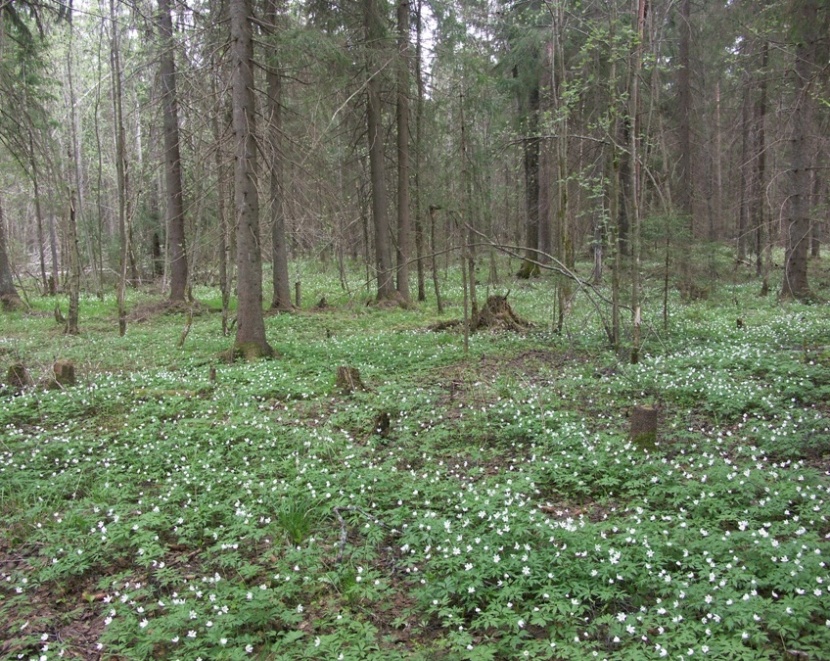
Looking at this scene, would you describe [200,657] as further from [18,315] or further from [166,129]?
[18,315]

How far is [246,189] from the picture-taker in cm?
1057

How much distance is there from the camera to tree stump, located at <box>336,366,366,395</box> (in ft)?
29.6

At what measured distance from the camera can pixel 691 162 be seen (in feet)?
68.3

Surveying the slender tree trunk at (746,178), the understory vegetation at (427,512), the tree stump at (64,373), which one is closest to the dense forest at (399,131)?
the slender tree trunk at (746,178)

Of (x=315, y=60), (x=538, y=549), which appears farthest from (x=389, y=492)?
(x=315, y=60)

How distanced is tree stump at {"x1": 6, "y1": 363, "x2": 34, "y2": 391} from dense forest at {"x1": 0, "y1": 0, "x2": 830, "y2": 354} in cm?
281

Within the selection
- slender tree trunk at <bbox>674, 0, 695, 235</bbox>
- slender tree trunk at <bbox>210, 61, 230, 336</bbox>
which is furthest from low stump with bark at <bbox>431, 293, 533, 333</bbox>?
slender tree trunk at <bbox>674, 0, 695, 235</bbox>

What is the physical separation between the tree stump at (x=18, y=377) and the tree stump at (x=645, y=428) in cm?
906

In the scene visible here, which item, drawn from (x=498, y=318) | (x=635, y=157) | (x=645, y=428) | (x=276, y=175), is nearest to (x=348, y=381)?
(x=645, y=428)

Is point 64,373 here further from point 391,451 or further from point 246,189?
point 391,451

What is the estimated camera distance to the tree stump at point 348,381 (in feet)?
29.6

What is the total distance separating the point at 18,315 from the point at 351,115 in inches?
446

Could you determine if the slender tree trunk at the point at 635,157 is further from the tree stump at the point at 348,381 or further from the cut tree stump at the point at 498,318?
Result: the tree stump at the point at 348,381

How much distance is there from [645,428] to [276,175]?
809cm
